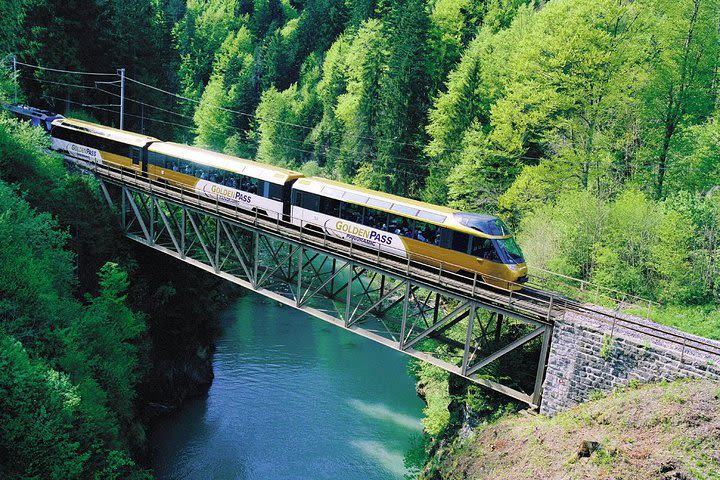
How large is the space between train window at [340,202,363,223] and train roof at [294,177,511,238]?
24 cm

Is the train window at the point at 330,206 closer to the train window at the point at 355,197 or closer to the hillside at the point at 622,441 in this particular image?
the train window at the point at 355,197

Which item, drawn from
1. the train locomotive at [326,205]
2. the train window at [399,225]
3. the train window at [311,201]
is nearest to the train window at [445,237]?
the train locomotive at [326,205]

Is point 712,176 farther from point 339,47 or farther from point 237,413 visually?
point 339,47

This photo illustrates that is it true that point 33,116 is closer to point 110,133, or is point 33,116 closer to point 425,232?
point 110,133

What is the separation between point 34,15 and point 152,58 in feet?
39.4

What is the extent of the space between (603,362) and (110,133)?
1162 inches

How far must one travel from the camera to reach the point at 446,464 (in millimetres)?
18828

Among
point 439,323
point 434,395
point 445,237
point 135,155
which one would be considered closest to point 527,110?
point 445,237

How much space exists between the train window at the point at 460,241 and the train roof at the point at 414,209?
0.74 feet

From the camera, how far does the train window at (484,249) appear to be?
2002 centimetres

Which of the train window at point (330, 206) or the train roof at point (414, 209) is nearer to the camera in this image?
the train roof at point (414, 209)

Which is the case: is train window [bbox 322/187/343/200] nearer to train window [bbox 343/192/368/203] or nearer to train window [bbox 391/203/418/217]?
train window [bbox 343/192/368/203]

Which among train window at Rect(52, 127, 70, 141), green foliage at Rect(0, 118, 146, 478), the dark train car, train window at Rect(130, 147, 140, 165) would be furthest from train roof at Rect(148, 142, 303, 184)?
the dark train car

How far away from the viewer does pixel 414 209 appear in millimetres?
22062
